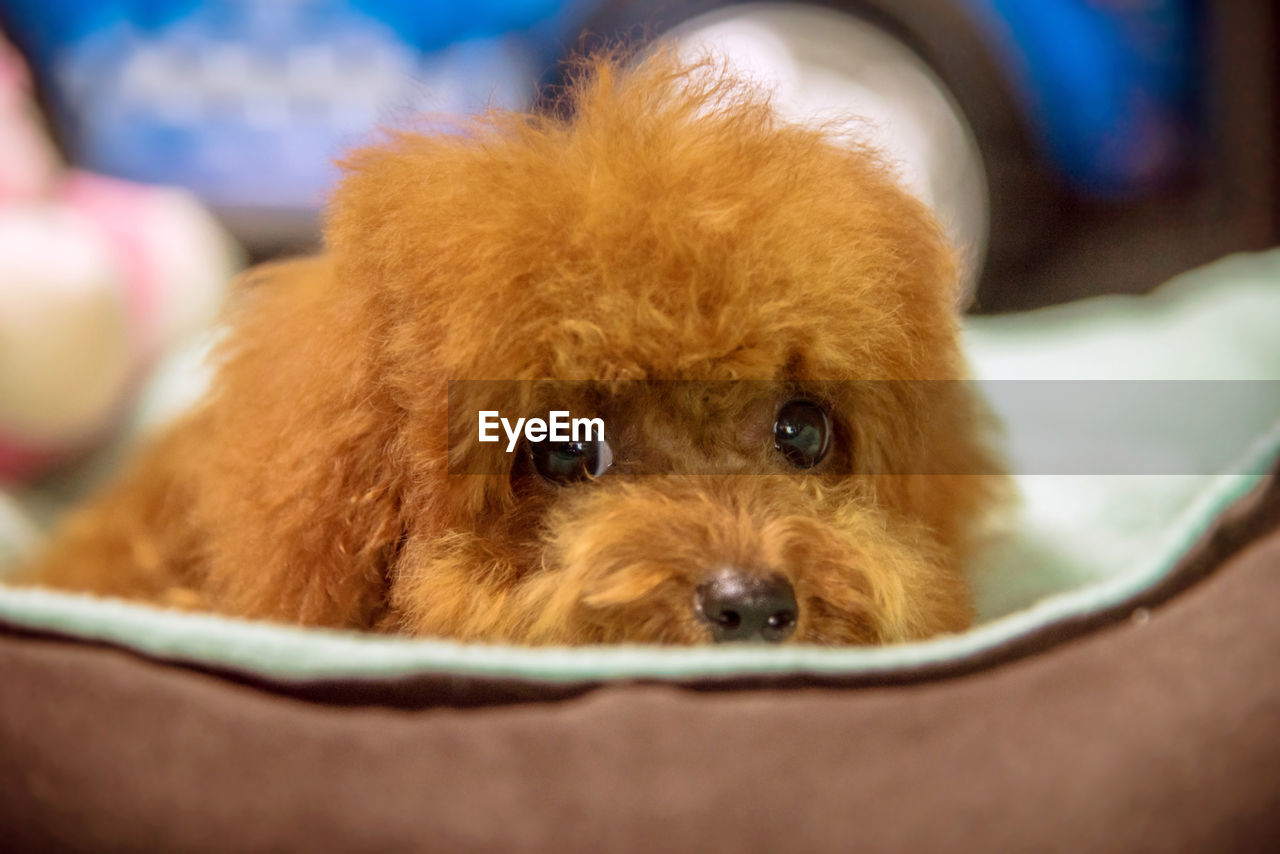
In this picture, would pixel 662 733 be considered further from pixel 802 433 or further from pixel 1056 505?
pixel 1056 505

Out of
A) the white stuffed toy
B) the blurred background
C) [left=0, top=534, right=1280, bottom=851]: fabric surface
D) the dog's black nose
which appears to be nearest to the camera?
[left=0, top=534, right=1280, bottom=851]: fabric surface

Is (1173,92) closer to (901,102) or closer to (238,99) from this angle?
(901,102)

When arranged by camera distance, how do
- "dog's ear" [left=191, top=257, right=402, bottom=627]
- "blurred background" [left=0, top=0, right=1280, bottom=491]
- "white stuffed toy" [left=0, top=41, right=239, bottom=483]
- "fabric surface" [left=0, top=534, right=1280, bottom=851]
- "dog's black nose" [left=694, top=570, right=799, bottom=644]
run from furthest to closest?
"blurred background" [left=0, top=0, right=1280, bottom=491]
"white stuffed toy" [left=0, top=41, right=239, bottom=483]
"dog's ear" [left=191, top=257, right=402, bottom=627]
"dog's black nose" [left=694, top=570, right=799, bottom=644]
"fabric surface" [left=0, top=534, right=1280, bottom=851]

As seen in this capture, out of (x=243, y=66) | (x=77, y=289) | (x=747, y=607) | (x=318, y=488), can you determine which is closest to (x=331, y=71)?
(x=243, y=66)

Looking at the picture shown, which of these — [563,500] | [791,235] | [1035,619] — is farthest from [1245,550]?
[563,500]

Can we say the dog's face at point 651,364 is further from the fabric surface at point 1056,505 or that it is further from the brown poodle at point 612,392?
the fabric surface at point 1056,505

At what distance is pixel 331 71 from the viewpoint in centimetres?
280

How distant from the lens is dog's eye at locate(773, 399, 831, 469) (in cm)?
97

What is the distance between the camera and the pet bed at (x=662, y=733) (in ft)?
1.93

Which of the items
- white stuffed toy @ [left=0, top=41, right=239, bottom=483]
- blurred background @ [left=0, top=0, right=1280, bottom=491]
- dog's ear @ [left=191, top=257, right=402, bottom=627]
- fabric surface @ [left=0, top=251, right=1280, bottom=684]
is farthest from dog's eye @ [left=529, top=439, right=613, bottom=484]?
blurred background @ [left=0, top=0, right=1280, bottom=491]

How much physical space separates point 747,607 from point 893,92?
227 centimetres

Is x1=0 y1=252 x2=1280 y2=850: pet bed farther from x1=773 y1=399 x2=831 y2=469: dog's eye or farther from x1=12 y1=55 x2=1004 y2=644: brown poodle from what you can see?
x1=773 y1=399 x2=831 y2=469: dog's eye

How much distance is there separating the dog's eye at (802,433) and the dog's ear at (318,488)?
1.18 ft

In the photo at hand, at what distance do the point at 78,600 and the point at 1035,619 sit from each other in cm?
68
